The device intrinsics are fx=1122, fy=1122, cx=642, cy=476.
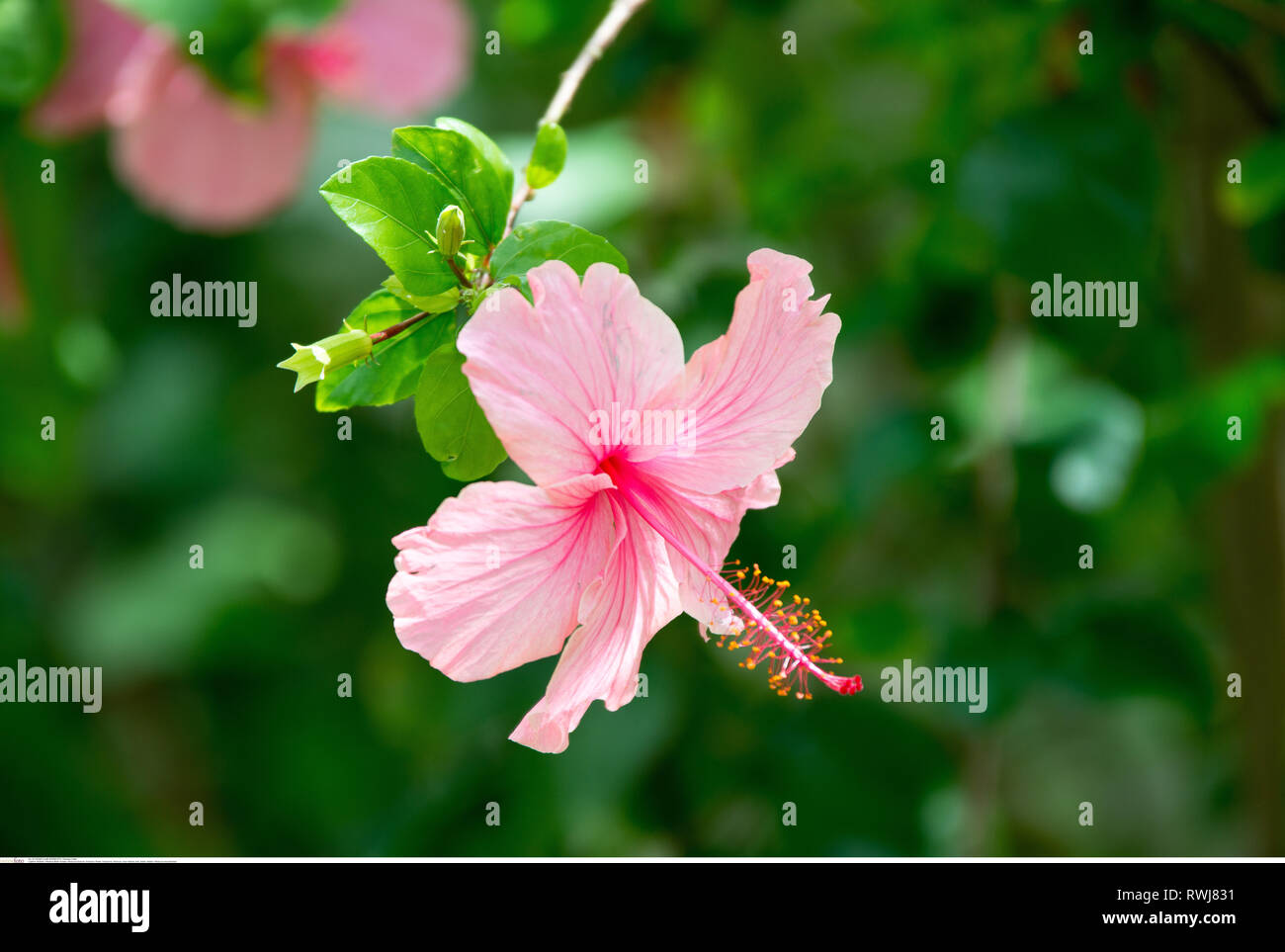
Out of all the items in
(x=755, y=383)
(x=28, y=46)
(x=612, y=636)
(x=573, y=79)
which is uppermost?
(x=28, y=46)

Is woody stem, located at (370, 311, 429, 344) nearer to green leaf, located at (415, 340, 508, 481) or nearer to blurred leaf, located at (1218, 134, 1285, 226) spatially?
green leaf, located at (415, 340, 508, 481)

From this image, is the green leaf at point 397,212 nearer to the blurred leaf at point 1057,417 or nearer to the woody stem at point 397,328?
the woody stem at point 397,328

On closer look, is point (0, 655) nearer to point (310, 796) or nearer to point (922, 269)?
point (310, 796)

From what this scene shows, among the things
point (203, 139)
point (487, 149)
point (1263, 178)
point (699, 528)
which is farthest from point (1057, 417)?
point (203, 139)

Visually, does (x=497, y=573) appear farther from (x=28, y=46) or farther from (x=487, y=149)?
(x=28, y=46)

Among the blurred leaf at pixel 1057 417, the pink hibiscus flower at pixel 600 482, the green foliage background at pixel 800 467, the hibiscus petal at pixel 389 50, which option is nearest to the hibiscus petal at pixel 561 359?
the pink hibiscus flower at pixel 600 482

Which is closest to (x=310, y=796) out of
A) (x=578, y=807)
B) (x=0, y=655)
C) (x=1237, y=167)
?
(x=0, y=655)
